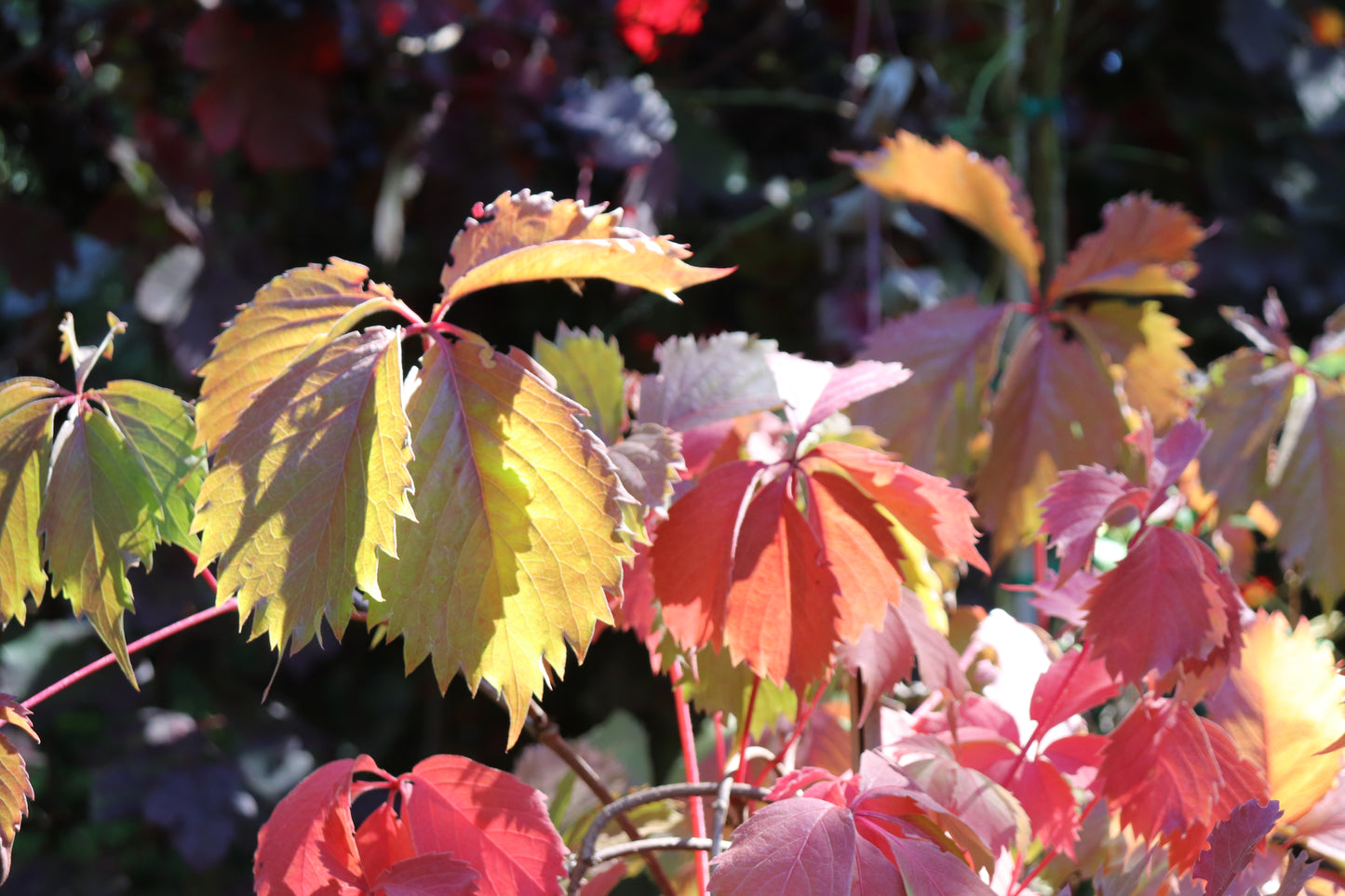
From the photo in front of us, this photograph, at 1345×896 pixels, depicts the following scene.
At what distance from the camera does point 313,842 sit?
30 centimetres

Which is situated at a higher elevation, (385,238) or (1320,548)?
(1320,548)

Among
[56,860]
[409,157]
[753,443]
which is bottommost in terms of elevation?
[56,860]

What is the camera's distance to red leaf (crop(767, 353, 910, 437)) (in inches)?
13.1

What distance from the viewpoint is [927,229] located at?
1.35m

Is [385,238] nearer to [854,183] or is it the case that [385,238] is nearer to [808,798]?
[854,183]

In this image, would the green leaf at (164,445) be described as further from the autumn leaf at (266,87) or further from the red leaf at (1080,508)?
the autumn leaf at (266,87)

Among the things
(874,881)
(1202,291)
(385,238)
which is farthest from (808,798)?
(1202,291)

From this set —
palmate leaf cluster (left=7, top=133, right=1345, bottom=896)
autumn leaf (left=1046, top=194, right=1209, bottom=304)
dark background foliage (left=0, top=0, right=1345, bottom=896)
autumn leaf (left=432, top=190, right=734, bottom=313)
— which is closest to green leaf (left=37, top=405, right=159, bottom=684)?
palmate leaf cluster (left=7, top=133, right=1345, bottom=896)

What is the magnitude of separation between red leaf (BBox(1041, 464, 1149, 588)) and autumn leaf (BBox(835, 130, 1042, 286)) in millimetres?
220

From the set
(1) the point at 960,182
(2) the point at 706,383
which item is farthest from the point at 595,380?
(1) the point at 960,182

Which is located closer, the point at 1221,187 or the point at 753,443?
the point at 753,443

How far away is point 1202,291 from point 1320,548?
48.1 inches

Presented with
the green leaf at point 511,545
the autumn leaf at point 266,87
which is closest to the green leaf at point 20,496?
the green leaf at point 511,545

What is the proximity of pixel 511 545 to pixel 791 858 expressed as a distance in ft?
0.36
